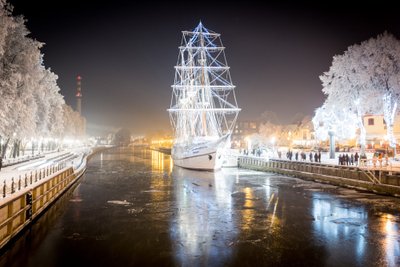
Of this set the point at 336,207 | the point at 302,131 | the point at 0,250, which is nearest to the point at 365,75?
the point at 336,207

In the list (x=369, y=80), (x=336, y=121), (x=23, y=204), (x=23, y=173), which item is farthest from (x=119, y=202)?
(x=336, y=121)

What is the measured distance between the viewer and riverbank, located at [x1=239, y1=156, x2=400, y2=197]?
27422 millimetres

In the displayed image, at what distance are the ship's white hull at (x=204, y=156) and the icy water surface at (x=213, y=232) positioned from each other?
84.5 feet

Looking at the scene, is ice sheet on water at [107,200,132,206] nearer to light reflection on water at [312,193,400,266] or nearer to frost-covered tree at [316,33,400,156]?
light reflection on water at [312,193,400,266]

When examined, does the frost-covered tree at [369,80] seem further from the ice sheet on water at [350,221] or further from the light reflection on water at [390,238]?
the ice sheet on water at [350,221]

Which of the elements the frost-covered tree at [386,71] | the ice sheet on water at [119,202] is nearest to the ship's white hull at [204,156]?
the frost-covered tree at [386,71]

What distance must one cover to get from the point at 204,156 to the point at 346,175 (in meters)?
25.3

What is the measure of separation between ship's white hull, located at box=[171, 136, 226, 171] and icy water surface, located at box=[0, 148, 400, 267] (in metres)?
25.8

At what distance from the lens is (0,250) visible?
511 inches

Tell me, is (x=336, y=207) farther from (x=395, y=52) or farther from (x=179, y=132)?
(x=179, y=132)

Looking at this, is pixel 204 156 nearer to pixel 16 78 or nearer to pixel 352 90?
pixel 352 90

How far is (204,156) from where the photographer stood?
181 ft

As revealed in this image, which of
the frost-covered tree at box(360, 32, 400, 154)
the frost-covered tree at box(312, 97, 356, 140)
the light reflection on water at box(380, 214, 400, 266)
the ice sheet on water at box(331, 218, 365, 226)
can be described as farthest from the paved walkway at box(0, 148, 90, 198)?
the frost-covered tree at box(360, 32, 400, 154)

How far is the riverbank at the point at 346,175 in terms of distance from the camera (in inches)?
1080
